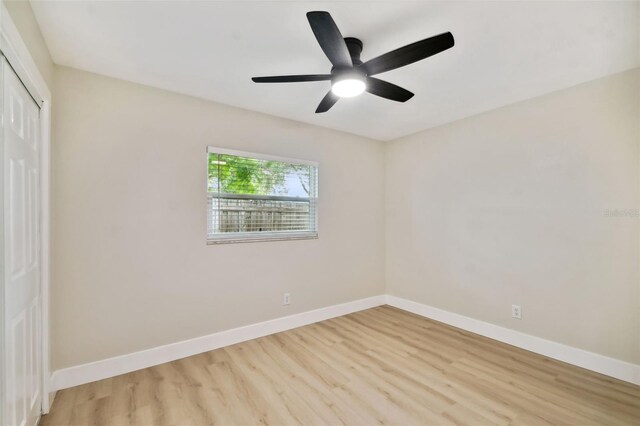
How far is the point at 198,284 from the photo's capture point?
279cm

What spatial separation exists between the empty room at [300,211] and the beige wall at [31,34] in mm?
23

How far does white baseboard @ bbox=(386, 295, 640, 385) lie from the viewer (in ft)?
7.63

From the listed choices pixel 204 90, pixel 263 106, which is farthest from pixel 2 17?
pixel 263 106

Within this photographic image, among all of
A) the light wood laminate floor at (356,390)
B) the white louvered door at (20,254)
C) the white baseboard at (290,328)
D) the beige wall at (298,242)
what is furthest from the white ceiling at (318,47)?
the light wood laminate floor at (356,390)

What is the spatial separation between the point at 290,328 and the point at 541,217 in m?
2.84

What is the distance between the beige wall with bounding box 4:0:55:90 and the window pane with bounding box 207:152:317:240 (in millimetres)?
1270

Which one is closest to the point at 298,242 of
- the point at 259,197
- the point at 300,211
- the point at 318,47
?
the point at 300,211

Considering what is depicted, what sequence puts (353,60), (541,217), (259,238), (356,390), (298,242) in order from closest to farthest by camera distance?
(353,60), (356,390), (541,217), (259,238), (298,242)

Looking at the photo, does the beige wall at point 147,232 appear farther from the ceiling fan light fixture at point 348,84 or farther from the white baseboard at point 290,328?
the ceiling fan light fixture at point 348,84

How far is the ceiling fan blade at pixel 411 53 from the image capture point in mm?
1482

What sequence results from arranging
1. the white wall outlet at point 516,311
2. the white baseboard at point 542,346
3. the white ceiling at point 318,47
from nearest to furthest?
the white ceiling at point 318,47
the white baseboard at point 542,346
the white wall outlet at point 516,311

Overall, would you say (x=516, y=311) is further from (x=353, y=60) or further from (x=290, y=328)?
(x=353, y=60)

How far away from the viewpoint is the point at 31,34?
64.9 inches

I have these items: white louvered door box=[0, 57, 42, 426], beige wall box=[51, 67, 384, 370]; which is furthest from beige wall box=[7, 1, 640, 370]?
white louvered door box=[0, 57, 42, 426]
